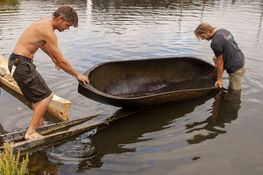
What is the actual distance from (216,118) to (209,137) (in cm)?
104

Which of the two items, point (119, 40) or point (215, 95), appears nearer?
point (215, 95)

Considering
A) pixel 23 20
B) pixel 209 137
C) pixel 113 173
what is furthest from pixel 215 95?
pixel 23 20

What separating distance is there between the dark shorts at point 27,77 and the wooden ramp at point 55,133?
28.7 inches

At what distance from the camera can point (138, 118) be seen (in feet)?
26.6

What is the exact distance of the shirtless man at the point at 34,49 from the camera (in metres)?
6.01

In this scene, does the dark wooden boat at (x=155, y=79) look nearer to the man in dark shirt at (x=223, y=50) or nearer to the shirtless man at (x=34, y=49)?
the man in dark shirt at (x=223, y=50)

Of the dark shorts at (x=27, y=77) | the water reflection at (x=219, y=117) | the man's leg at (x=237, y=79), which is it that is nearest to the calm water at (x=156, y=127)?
the water reflection at (x=219, y=117)

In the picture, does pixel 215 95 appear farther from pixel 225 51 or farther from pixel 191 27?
pixel 191 27

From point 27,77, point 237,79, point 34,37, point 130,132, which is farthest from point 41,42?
point 237,79

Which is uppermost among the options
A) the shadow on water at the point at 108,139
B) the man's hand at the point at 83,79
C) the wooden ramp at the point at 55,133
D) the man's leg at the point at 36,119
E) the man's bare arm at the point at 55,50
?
the man's bare arm at the point at 55,50

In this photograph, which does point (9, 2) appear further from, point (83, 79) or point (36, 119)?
point (36, 119)

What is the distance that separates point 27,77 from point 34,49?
20.3 inches

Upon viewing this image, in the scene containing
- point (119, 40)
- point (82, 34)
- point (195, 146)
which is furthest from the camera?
point (82, 34)

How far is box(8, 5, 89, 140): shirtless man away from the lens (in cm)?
601
